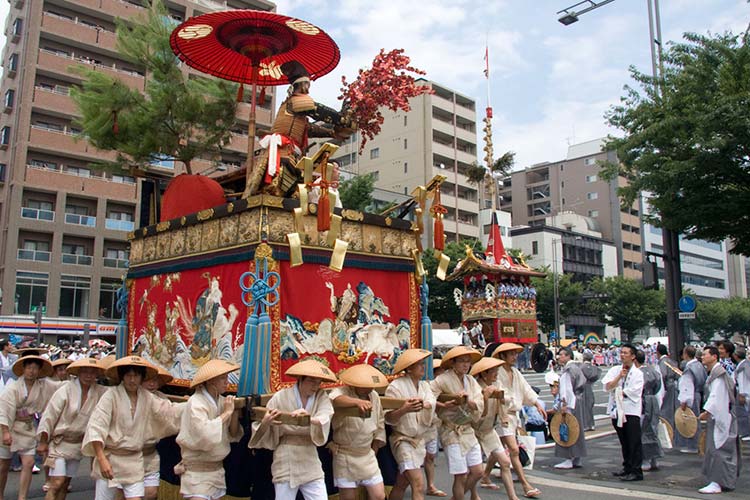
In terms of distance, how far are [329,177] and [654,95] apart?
1287cm

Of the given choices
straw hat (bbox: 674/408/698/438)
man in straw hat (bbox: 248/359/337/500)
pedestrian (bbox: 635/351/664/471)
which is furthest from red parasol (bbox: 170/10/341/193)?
straw hat (bbox: 674/408/698/438)

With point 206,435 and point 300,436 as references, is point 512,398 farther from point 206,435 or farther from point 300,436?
point 206,435

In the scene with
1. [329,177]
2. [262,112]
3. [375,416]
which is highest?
[262,112]

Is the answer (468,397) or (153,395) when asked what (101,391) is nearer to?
(153,395)

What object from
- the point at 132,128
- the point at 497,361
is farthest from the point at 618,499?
the point at 132,128

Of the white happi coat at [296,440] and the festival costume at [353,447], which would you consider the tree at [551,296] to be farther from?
the white happi coat at [296,440]

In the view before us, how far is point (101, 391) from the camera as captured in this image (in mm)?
6906

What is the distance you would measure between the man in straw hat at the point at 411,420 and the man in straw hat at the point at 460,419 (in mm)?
282

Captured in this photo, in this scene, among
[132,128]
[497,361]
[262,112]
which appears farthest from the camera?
[262,112]

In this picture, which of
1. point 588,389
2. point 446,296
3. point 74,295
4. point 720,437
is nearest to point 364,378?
point 720,437

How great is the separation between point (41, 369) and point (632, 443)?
8050 mm

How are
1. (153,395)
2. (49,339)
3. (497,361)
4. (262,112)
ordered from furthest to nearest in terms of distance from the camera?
(262,112) → (49,339) → (497,361) → (153,395)

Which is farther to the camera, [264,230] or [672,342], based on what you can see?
[672,342]

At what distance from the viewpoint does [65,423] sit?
648 centimetres
